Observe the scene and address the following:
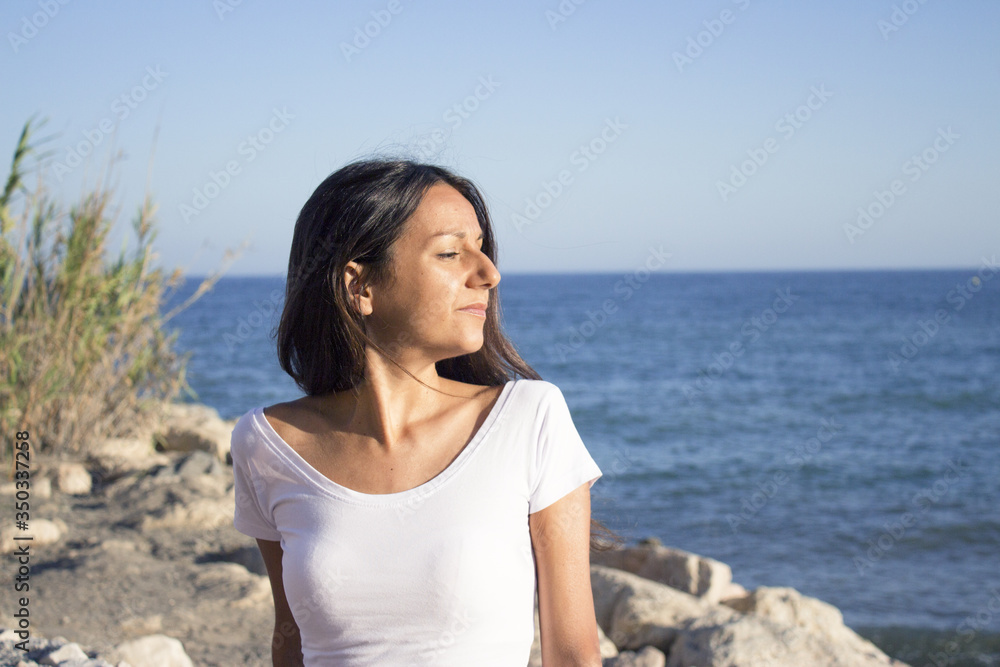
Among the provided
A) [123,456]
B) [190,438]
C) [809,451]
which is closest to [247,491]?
[123,456]

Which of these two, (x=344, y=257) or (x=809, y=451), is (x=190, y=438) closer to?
(x=344, y=257)

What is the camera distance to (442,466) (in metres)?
1.63

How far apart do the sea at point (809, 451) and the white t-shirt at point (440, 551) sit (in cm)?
44

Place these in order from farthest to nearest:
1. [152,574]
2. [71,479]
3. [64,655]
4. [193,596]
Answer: [71,479]
[152,574]
[193,596]
[64,655]

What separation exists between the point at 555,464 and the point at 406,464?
29 cm

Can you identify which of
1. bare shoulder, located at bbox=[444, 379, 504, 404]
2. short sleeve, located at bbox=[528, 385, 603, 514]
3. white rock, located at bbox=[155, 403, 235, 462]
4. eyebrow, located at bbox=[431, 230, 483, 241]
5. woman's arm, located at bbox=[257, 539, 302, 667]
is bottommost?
white rock, located at bbox=[155, 403, 235, 462]

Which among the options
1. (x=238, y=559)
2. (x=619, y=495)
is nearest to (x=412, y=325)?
(x=238, y=559)

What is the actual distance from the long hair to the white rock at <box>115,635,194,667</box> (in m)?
1.55

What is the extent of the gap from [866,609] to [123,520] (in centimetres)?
566

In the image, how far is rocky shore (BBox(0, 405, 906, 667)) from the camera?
348 centimetres

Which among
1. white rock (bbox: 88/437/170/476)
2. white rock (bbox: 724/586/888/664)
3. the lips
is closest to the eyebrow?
the lips

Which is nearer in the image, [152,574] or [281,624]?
[281,624]

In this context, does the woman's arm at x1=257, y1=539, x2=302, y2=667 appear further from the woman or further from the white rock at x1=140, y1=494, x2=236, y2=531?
the white rock at x1=140, y1=494, x2=236, y2=531

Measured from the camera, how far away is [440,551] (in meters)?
1.53
